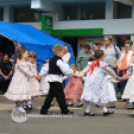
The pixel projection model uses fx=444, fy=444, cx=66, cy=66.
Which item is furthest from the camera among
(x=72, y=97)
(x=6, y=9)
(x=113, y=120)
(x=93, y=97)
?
(x=6, y=9)

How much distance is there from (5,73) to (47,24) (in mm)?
5485

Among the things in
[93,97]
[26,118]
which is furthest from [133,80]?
[26,118]

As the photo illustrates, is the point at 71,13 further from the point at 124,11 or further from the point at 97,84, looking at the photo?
the point at 97,84

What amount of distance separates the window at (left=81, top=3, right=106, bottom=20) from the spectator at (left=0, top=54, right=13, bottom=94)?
19.3 feet

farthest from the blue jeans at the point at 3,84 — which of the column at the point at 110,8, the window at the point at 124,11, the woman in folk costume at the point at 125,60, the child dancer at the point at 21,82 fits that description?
the window at the point at 124,11

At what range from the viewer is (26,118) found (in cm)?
988

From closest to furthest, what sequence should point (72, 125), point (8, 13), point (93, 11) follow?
1. point (72, 125)
2. point (93, 11)
3. point (8, 13)

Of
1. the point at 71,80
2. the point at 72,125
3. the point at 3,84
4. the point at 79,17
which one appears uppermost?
the point at 79,17

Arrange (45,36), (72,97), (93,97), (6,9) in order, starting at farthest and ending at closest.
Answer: (6,9)
(45,36)
(72,97)
(93,97)

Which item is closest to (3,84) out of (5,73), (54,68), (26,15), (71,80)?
(5,73)

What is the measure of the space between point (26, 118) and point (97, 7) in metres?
11.3

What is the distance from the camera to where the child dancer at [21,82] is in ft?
36.4

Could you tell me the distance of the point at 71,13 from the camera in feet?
68.6

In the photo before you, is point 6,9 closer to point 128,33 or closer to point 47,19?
point 47,19
